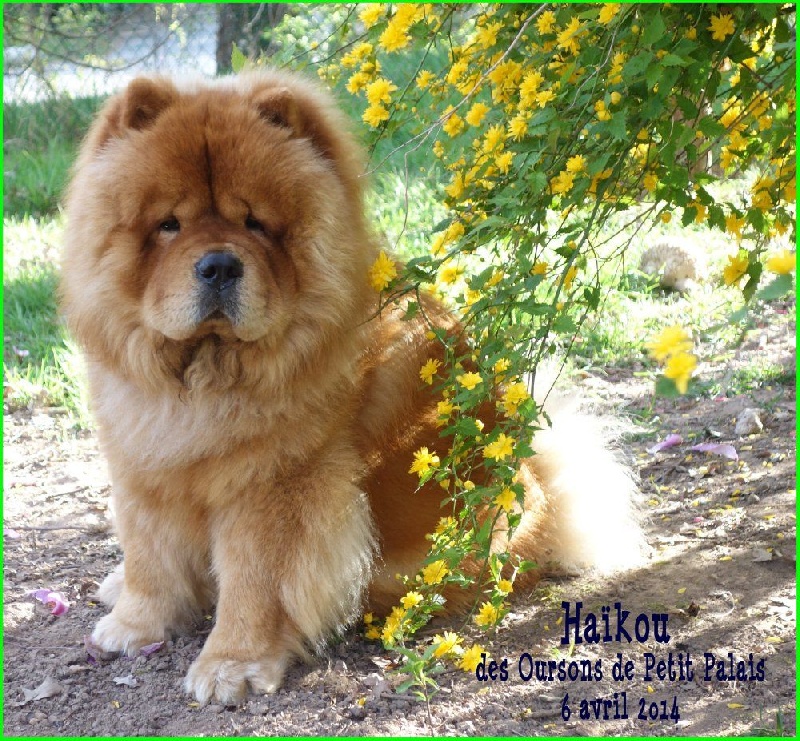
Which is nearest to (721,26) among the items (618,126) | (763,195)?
(618,126)

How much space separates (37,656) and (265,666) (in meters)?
0.75

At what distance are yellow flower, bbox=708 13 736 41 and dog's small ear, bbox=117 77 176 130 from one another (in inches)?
55.3

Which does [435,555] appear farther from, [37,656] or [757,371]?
[757,371]

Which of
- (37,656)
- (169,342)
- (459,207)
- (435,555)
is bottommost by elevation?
(37,656)

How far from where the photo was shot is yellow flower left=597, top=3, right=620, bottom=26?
84.7 inches

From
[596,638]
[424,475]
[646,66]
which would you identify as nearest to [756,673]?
[596,638]

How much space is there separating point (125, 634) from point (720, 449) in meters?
2.42

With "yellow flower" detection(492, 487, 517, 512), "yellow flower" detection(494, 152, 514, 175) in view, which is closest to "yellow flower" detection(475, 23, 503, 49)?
"yellow flower" detection(494, 152, 514, 175)

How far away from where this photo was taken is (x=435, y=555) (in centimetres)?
235

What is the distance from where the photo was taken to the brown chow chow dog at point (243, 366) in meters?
2.44

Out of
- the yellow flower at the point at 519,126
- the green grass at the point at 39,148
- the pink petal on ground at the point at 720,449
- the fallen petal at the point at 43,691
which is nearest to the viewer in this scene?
the yellow flower at the point at 519,126

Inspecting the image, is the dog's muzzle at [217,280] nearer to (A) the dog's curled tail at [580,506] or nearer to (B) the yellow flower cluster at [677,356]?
(B) the yellow flower cluster at [677,356]

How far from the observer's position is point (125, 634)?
2826 mm

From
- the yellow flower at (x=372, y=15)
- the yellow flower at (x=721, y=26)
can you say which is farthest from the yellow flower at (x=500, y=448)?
the yellow flower at (x=372, y=15)
